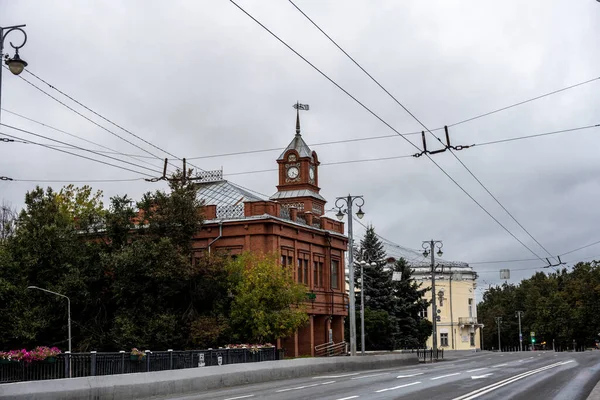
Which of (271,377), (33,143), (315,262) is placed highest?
(33,143)

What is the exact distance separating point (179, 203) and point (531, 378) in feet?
74.5

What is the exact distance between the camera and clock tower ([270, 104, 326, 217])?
60.9 metres

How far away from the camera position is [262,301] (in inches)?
1690

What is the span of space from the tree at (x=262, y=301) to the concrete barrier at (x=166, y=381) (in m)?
4.43

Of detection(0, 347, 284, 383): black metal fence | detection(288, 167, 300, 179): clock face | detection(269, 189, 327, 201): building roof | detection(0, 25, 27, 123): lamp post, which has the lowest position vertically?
detection(0, 347, 284, 383): black metal fence

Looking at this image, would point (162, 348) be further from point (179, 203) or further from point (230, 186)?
point (230, 186)

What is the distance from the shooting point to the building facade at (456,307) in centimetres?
10925

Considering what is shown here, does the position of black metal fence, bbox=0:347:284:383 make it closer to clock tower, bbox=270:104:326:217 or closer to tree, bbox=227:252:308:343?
tree, bbox=227:252:308:343

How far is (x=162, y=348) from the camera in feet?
137

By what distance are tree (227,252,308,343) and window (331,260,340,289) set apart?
500 inches

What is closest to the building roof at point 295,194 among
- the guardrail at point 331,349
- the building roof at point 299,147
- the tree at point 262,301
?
the building roof at point 299,147

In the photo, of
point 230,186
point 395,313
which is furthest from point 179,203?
point 395,313

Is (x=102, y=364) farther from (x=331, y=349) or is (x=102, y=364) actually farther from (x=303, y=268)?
(x=331, y=349)

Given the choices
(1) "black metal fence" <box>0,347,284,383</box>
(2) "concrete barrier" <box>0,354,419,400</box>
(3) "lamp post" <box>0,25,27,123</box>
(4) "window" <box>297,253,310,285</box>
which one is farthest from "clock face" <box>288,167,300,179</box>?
(3) "lamp post" <box>0,25,27,123</box>
